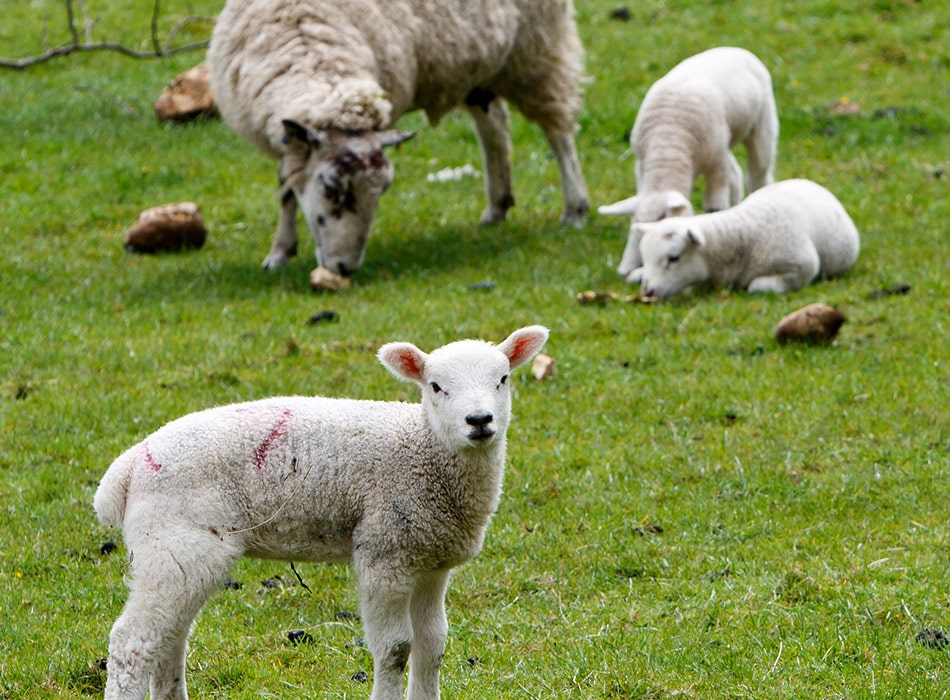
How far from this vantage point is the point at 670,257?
10164 millimetres

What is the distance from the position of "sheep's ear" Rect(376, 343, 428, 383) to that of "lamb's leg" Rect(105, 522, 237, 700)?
825 millimetres

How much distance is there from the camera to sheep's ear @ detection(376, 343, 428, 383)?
4328 mm

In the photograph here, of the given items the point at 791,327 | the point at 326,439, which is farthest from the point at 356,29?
the point at 326,439

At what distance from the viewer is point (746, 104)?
477 inches

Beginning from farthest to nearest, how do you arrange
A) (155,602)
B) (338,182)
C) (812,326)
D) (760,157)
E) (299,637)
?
1. (760,157)
2. (338,182)
3. (812,326)
4. (299,637)
5. (155,602)

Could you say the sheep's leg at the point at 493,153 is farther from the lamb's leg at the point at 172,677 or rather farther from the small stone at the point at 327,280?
the lamb's leg at the point at 172,677

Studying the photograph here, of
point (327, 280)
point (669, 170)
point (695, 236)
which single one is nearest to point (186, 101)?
point (327, 280)

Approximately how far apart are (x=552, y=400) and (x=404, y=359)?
385 cm

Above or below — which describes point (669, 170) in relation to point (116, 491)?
below

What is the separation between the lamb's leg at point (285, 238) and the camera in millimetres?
11438

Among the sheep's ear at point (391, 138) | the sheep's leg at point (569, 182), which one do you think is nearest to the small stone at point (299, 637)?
the sheep's ear at point (391, 138)

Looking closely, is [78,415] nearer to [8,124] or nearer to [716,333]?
[716,333]

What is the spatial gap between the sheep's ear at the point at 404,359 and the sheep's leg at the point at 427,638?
2.24 ft

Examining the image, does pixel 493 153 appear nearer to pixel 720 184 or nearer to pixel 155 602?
pixel 720 184
